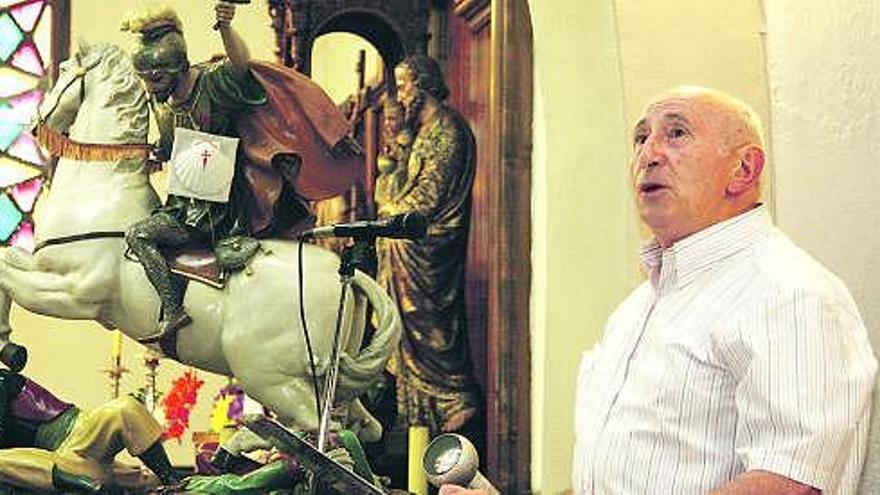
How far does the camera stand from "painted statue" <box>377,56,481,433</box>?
666cm

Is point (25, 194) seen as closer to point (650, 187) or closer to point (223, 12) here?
point (223, 12)

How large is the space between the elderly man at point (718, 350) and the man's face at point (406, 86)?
435 centimetres

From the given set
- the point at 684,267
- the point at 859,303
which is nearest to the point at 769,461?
the point at 684,267

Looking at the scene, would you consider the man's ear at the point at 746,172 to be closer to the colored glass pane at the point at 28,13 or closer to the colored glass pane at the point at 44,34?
the colored glass pane at the point at 44,34

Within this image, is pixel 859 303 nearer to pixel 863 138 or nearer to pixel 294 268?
pixel 863 138

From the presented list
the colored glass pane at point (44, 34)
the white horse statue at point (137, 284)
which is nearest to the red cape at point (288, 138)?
the white horse statue at point (137, 284)

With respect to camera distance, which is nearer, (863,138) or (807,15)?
(863,138)

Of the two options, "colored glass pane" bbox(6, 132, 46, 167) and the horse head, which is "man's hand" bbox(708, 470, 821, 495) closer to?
the horse head

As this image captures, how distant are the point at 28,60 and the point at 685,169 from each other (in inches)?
358

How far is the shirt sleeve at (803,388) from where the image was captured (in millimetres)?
2145

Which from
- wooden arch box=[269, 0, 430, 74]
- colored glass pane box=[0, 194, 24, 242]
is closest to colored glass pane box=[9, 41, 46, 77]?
colored glass pane box=[0, 194, 24, 242]

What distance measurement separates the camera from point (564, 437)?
5820 millimetres

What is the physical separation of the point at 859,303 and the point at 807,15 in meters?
0.60

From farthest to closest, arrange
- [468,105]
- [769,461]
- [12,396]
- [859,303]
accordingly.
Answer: [468,105] < [12,396] < [859,303] < [769,461]
